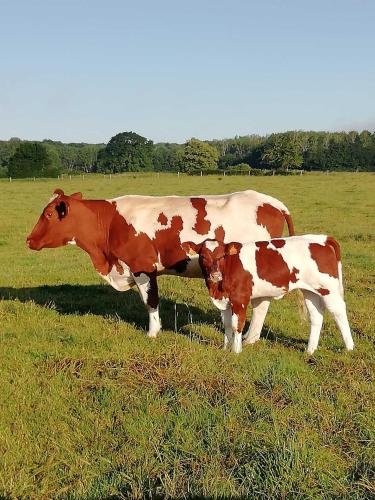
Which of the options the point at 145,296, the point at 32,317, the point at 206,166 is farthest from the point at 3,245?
the point at 206,166

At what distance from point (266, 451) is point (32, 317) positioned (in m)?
5.02

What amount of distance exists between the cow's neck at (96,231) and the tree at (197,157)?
99.9 m

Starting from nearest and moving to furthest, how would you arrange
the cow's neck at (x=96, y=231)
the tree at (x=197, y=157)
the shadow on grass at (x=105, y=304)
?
1. the cow's neck at (x=96, y=231)
2. the shadow on grass at (x=105, y=304)
3. the tree at (x=197, y=157)

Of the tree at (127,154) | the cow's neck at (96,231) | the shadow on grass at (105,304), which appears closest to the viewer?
the cow's neck at (96,231)

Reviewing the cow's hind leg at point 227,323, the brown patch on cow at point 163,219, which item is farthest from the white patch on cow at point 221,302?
the brown patch on cow at point 163,219

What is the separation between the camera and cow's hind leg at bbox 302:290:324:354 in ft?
21.4

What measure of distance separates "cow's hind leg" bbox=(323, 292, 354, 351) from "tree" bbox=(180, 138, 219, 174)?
101 metres

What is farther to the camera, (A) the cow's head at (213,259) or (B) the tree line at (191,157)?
(B) the tree line at (191,157)

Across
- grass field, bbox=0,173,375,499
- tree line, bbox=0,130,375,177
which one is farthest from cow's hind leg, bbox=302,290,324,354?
tree line, bbox=0,130,375,177

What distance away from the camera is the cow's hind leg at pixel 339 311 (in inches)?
251

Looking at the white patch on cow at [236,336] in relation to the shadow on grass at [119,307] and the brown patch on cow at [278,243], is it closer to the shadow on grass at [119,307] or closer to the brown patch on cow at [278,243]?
the shadow on grass at [119,307]

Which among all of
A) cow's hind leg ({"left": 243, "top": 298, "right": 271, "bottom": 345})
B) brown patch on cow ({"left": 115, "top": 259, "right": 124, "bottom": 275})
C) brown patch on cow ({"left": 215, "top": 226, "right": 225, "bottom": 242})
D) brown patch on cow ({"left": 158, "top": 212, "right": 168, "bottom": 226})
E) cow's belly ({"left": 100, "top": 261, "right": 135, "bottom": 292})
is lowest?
cow's hind leg ({"left": 243, "top": 298, "right": 271, "bottom": 345})

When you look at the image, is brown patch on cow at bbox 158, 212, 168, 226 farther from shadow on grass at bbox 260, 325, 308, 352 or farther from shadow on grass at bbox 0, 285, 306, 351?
shadow on grass at bbox 260, 325, 308, 352

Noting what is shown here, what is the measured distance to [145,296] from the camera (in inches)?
293
